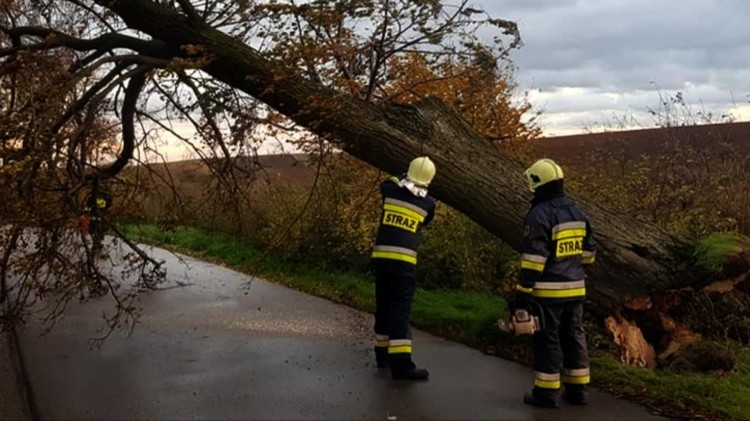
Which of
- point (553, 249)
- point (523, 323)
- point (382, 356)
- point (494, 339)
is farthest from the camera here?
point (494, 339)

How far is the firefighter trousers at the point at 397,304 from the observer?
6602mm

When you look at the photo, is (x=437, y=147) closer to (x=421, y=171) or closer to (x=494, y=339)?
(x=421, y=171)

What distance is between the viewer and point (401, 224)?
6.66 m

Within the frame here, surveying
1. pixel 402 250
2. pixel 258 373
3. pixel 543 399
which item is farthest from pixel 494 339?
pixel 258 373

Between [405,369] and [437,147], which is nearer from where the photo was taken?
[405,369]

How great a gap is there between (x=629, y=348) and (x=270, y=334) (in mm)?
3703

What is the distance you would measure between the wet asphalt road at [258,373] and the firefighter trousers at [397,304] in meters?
0.24

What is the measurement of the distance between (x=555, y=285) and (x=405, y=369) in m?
1.52

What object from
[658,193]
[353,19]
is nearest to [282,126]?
[353,19]

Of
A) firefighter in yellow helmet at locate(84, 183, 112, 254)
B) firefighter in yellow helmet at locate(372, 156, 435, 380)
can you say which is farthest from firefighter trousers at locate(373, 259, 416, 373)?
firefighter in yellow helmet at locate(84, 183, 112, 254)

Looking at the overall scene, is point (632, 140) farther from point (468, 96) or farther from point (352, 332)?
point (352, 332)

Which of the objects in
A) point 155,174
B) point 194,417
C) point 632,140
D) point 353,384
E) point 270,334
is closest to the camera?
point 194,417

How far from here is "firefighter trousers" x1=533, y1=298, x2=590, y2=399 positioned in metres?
5.82

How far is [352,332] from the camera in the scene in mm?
8680
